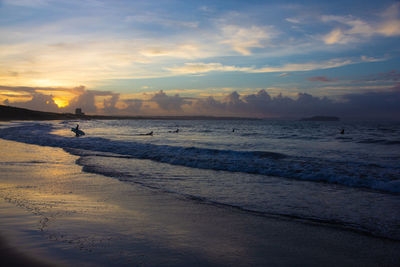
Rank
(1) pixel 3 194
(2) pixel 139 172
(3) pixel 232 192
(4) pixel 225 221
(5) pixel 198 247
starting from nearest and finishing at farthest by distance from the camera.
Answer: (5) pixel 198 247 → (4) pixel 225 221 → (1) pixel 3 194 → (3) pixel 232 192 → (2) pixel 139 172

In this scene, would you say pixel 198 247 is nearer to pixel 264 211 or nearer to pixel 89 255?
pixel 89 255

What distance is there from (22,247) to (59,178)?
5964 millimetres

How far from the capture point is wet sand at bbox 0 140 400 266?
13.4 ft

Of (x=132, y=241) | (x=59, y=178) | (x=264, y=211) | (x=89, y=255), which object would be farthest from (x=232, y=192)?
(x=59, y=178)

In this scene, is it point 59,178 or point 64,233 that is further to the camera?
point 59,178

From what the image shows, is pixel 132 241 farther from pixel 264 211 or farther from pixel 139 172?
pixel 139 172

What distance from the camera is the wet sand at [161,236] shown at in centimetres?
409

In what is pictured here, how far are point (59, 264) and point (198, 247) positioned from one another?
6.37 feet

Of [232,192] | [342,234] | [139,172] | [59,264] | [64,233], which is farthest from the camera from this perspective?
[139,172]

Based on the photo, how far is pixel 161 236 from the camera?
16.0 feet

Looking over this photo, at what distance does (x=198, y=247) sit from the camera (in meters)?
4.50

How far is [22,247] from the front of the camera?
4.26 meters

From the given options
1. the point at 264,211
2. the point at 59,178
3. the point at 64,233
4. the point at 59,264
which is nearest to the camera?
the point at 59,264

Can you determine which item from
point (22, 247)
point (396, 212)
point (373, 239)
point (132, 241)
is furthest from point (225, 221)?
point (396, 212)
